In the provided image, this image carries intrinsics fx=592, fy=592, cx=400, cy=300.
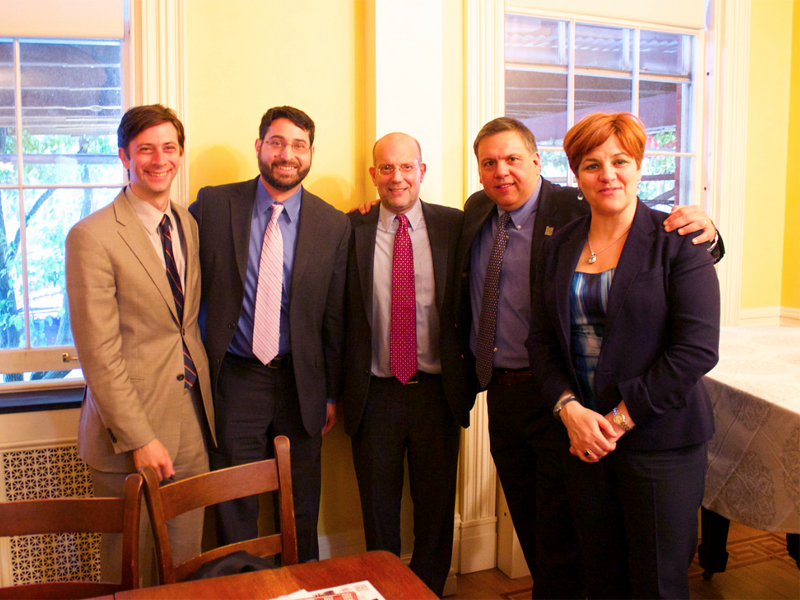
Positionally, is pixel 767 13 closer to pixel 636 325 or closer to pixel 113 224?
pixel 636 325

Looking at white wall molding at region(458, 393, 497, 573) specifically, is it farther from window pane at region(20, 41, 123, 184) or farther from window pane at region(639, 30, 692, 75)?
window pane at region(639, 30, 692, 75)

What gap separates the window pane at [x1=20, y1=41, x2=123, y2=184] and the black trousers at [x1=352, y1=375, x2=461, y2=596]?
1.54 metres

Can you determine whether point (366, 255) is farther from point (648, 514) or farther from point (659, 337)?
point (648, 514)

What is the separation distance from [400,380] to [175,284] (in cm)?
89

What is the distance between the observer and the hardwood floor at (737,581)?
8.50 feet

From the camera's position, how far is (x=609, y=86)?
3264 mm

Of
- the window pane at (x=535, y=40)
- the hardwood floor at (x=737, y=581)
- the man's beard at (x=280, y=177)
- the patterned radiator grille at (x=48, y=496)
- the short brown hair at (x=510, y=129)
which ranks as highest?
the window pane at (x=535, y=40)

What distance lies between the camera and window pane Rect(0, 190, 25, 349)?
8.13ft

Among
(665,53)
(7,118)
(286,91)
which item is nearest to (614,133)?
(286,91)

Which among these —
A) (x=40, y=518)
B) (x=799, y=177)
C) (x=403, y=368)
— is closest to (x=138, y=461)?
(x=40, y=518)

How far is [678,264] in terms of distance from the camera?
1.56m

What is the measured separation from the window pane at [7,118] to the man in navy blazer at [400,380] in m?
1.48

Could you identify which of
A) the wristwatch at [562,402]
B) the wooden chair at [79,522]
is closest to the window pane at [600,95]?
the wristwatch at [562,402]

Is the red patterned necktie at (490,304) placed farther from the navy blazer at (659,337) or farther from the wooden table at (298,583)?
the wooden table at (298,583)
